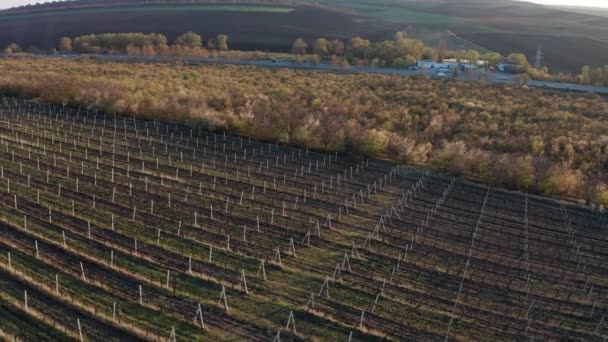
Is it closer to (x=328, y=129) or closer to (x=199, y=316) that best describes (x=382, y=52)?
Answer: (x=328, y=129)

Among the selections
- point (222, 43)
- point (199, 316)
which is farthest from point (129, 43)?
point (199, 316)

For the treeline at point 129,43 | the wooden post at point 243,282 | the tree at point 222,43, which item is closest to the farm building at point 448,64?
the tree at point 222,43

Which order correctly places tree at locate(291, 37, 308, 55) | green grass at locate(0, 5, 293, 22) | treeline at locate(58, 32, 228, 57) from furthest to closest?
green grass at locate(0, 5, 293, 22)
treeline at locate(58, 32, 228, 57)
tree at locate(291, 37, 308, 55)

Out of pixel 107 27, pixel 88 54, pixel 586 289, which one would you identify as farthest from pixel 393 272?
pixel 107 27

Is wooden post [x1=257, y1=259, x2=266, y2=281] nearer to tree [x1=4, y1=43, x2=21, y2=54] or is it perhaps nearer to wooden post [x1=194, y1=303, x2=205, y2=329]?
wooden post [x1=194, y1=303, x2=205, y2=329]

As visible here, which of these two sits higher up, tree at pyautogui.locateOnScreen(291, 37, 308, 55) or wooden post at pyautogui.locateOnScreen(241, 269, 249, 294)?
tree at pyautogui.locateOnScreen(291, 37, 308, 55)

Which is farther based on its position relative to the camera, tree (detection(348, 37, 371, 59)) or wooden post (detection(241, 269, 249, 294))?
tree (detection(348, 37, 371, 59))

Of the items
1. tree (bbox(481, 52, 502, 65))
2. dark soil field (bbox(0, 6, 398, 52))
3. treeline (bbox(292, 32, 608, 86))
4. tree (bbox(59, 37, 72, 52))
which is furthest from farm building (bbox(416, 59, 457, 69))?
tree (bbox(59, 37, 72, 52))
